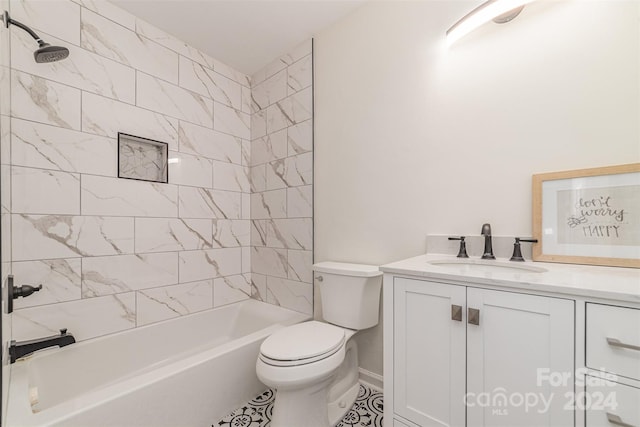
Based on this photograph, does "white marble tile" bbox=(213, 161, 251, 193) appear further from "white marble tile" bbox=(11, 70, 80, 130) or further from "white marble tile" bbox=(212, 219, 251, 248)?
"white marble tile" bbox=(11, 70, 80, 130)

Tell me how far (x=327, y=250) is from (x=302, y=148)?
794 mm

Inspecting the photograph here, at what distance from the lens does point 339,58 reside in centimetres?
191

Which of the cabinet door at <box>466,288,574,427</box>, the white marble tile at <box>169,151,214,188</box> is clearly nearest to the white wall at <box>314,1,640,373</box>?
the cabinet door at <box>466,288,574,427</box>

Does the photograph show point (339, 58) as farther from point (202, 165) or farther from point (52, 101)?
point (52, 101)

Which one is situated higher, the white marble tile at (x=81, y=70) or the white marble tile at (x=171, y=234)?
the white marble tile at (x=81, y=70)

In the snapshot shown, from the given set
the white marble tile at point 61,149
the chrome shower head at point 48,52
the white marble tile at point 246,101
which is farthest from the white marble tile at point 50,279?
the white marble tile at point 246,101

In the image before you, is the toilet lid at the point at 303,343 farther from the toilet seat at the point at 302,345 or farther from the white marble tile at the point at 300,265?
the white marble tile at the point at 300,265

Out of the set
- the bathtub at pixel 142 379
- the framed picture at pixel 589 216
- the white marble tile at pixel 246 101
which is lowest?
the bathtub at pixel 142 379

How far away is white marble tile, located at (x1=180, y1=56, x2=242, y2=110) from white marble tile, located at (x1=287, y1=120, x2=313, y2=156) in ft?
2.07

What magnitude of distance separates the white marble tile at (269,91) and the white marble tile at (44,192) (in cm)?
142

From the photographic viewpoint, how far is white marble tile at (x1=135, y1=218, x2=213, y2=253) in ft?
6.07

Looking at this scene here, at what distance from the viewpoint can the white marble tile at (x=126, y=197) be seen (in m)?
1.63

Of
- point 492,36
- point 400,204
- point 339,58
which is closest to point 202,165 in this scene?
point 339,58

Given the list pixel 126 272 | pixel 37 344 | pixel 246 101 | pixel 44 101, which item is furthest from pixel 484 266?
pixel 44 101
